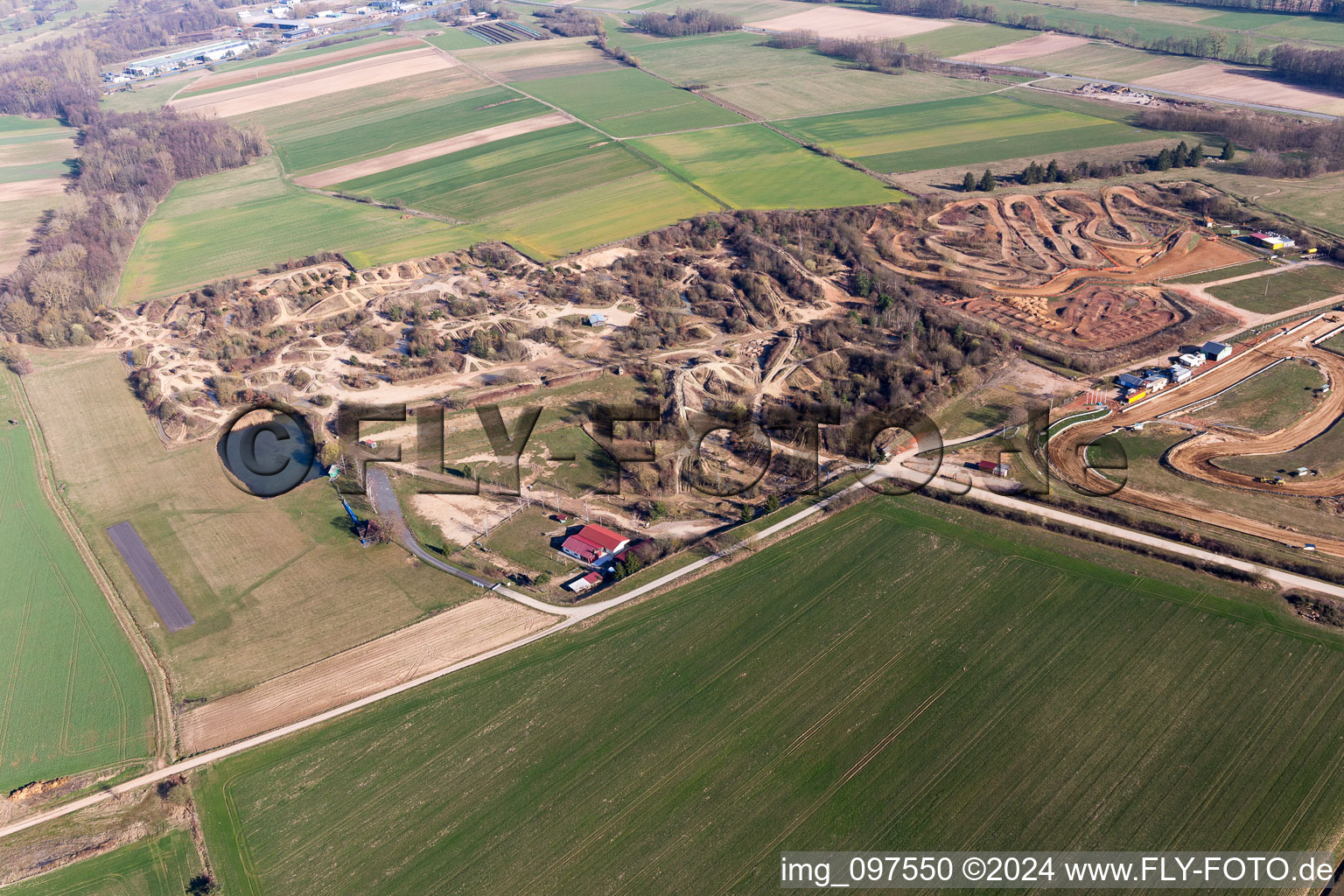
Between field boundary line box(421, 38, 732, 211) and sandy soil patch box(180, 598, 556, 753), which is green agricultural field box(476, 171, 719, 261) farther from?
sandy soil patch box(180, 598, 556, 753)

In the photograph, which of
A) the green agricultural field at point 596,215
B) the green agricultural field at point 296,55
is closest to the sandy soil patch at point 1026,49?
the green agricultural field at point 596,215

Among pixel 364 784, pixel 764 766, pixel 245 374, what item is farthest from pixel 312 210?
pixel 764 766

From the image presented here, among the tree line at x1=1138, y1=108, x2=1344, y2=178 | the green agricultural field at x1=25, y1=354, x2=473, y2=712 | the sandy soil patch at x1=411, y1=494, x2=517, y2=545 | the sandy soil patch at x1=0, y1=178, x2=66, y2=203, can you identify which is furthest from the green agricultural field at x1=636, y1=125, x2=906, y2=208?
the sandy soil patch at x1=0, y1=178, x2=66, y2=203

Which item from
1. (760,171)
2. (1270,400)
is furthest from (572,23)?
(1270,400)

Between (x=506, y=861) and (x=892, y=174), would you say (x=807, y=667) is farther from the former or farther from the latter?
(x=892, y=174)

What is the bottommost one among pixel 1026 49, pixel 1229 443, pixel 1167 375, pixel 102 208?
pixel 1229 443

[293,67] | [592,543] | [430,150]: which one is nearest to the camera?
[592,543]

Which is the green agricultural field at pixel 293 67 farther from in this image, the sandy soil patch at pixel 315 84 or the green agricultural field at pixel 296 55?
the sandy soil patch at pixel 315 84

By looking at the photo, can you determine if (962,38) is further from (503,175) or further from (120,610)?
(120,610)
